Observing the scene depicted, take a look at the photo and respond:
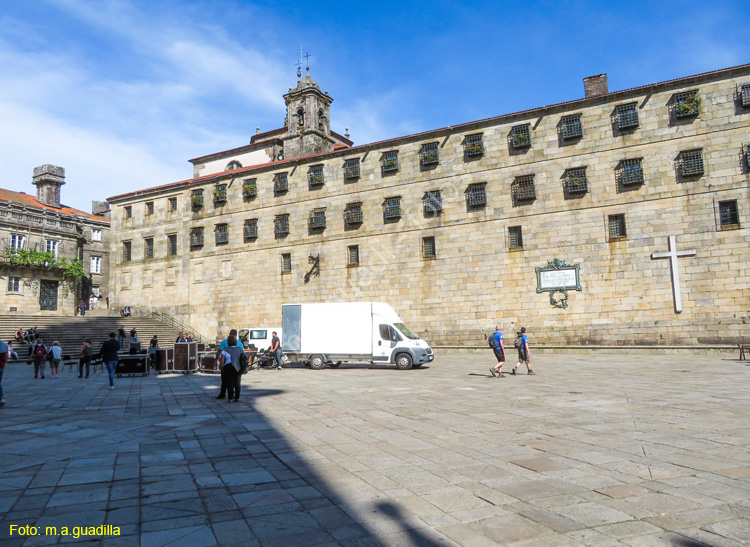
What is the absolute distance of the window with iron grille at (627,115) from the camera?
81.5 ft

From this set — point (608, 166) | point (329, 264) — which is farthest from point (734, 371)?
point (329, 264)

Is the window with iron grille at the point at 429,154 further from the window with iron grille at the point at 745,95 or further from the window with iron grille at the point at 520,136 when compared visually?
the window with iron grille at the point at 745,95

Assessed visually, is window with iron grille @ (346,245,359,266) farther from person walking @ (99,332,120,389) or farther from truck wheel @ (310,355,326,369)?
person walking @ (99,332,120,389)

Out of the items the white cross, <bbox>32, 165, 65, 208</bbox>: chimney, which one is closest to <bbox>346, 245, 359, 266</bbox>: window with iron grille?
the white cross

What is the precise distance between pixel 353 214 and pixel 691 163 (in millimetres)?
17739

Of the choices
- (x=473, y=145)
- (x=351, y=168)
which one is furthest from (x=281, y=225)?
(x=473, y=145)

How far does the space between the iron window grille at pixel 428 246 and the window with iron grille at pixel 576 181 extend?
766cm

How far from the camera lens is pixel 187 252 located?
120 ft

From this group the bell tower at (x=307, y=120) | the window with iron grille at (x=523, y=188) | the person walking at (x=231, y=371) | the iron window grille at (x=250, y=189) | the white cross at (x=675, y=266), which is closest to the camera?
the person walking at (x=231, y=371)

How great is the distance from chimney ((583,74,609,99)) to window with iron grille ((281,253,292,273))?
19.9 metres

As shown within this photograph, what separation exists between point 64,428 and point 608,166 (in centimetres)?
2508

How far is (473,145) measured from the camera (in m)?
28.0

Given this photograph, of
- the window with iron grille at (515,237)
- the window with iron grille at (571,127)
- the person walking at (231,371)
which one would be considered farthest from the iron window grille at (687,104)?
the person walking at (231,371)

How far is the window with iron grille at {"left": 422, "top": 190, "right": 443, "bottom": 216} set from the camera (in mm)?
28688
